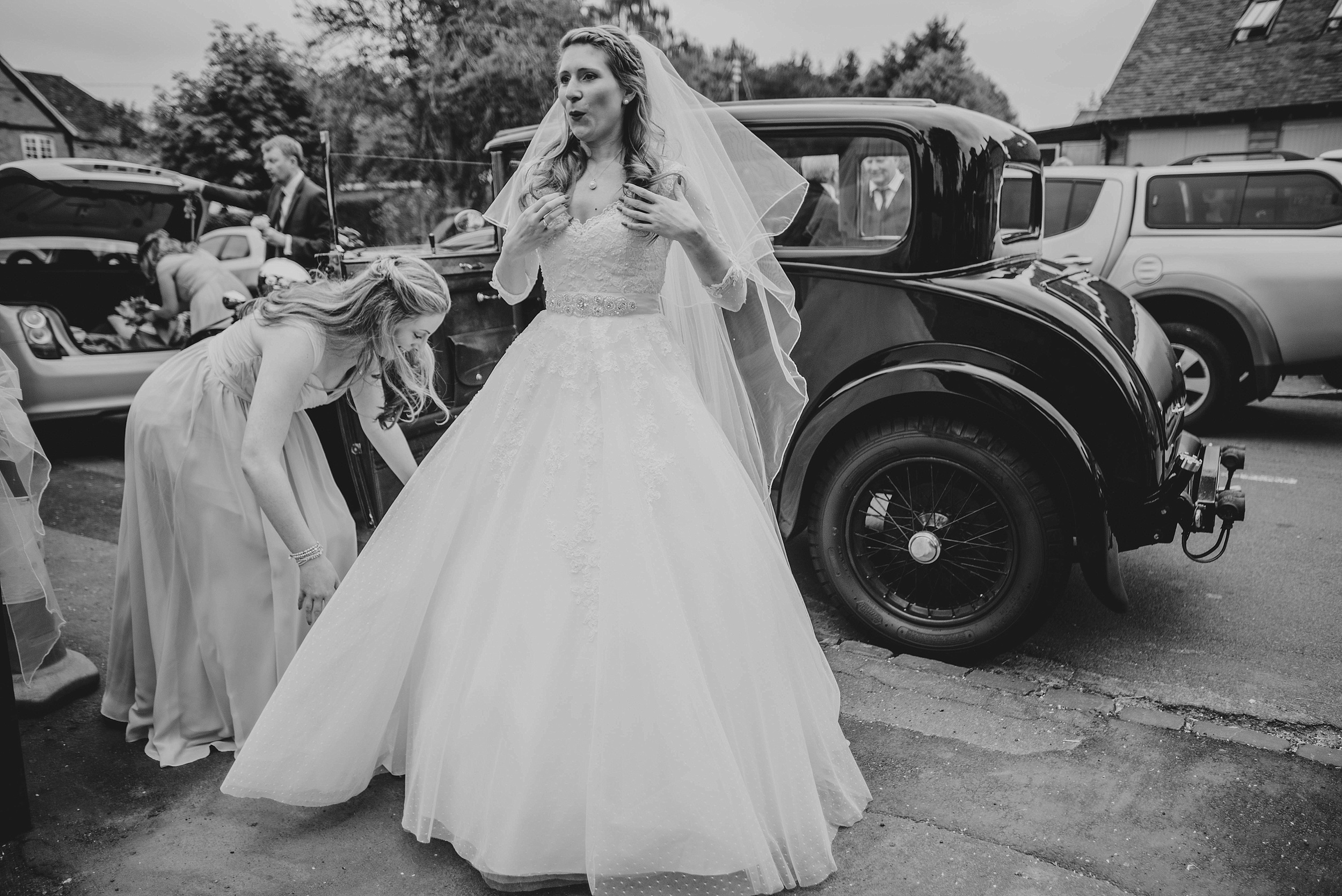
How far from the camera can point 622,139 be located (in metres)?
2.74

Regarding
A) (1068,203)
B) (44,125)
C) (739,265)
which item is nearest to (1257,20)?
(1068,203)

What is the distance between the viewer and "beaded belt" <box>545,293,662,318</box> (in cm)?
268

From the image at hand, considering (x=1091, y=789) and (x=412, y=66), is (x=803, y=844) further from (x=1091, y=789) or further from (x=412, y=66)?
(x=412, y=66)

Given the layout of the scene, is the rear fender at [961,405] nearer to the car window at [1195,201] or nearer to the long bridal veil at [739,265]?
the long bridal veil at [739,265]

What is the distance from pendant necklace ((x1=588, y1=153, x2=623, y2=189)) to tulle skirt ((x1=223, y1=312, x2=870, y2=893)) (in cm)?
42

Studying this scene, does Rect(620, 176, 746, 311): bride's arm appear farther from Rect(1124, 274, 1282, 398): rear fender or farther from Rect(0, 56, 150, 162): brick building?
Rect(0, 56, 150, 162): brick building

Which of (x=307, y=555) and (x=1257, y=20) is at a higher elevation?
(x=1257, y=20)

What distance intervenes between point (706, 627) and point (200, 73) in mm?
18842

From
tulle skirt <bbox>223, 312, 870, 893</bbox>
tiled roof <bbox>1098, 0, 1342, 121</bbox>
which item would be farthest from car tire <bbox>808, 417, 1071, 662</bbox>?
tiled roof <bbox>1098, 0, 1342, 121</bbox>

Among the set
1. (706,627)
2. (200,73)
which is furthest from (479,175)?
(200,73)

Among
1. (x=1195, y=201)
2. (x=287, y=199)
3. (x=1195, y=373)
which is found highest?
(x=287, y=199)

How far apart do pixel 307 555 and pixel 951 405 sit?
2369 millimetres

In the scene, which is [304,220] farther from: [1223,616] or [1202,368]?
[1202,368]

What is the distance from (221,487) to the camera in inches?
111
